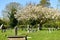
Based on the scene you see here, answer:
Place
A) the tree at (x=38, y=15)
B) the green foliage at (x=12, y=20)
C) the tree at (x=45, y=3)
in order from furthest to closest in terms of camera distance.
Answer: the tree at (x=45, y=3) → the green foliage at (x=12, y=20) → the tree at (x=38, y=15)

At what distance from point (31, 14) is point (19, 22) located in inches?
315

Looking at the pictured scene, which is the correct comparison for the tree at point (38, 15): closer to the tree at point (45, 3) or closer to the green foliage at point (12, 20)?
the green foliage at point (12, 20)

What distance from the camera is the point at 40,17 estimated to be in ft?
161

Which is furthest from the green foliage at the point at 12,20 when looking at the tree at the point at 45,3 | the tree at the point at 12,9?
the tree at the point at 45,3

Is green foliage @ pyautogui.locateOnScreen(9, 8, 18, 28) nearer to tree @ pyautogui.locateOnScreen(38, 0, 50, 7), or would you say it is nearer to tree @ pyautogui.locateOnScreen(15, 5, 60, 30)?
tree @ pyautogui.locateOnScreen(15, 5, 60, 30)

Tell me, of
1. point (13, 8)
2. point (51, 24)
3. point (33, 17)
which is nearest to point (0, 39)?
point (33, 17)

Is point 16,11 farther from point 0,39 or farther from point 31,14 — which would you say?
point 0,39

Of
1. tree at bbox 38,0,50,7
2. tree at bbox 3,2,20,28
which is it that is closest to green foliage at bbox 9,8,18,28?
tree at bbox 3,2,20,28

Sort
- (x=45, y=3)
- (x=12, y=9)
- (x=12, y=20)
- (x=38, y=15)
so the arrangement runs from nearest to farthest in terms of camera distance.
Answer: (x=38, y=15) → (x=12, y=20) → (x=12, y=9) → (x=45, y=3)

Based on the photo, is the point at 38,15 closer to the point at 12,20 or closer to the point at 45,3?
the point at 12,20

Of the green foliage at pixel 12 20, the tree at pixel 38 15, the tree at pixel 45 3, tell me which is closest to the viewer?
the tree at pixel 38 15

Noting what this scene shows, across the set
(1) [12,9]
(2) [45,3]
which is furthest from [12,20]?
(2) [45,3]

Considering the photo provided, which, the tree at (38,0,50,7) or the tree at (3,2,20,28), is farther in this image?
the tree at (38,0,50,7)

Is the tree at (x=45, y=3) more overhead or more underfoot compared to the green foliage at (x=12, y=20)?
more overhead
